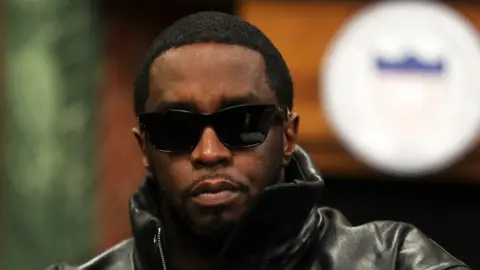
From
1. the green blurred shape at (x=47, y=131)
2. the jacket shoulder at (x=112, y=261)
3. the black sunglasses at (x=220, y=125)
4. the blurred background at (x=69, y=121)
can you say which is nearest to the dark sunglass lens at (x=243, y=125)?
the black sunglasses at (x=220, y=125)

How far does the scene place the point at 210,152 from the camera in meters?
1.00

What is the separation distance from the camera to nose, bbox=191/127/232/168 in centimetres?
100

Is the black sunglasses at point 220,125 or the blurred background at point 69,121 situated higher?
the black sunglasses at point 220,125

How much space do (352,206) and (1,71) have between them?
1.29 meters

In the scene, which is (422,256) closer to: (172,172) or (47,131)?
(172,172)

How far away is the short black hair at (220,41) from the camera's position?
3.43ft

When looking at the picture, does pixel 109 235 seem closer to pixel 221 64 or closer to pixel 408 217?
pixel 408 217

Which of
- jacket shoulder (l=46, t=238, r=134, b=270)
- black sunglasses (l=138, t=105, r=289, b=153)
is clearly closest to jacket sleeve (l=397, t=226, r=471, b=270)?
black sunglasses (l=138, t=105, r=289, b=153)

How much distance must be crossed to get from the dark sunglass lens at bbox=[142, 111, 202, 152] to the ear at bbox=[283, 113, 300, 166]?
0.13 m

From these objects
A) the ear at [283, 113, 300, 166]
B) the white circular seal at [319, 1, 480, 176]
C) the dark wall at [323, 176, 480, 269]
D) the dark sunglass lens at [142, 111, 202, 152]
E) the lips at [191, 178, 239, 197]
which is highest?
the dark sunglass lens at [142, 111, 202, 152]

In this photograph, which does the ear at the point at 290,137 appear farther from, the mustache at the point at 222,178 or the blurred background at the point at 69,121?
the blurred background at the point at 69,121

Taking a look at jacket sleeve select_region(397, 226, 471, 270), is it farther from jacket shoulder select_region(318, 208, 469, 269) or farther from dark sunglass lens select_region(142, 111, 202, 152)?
dark sunglass lens select_region(142, 111, 202, 152)

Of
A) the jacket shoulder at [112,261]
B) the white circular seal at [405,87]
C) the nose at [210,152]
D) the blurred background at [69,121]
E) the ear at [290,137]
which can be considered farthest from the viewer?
the blurred background at [69,121]

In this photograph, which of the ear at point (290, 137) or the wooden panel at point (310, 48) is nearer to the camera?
the ear at point (290, 137)
